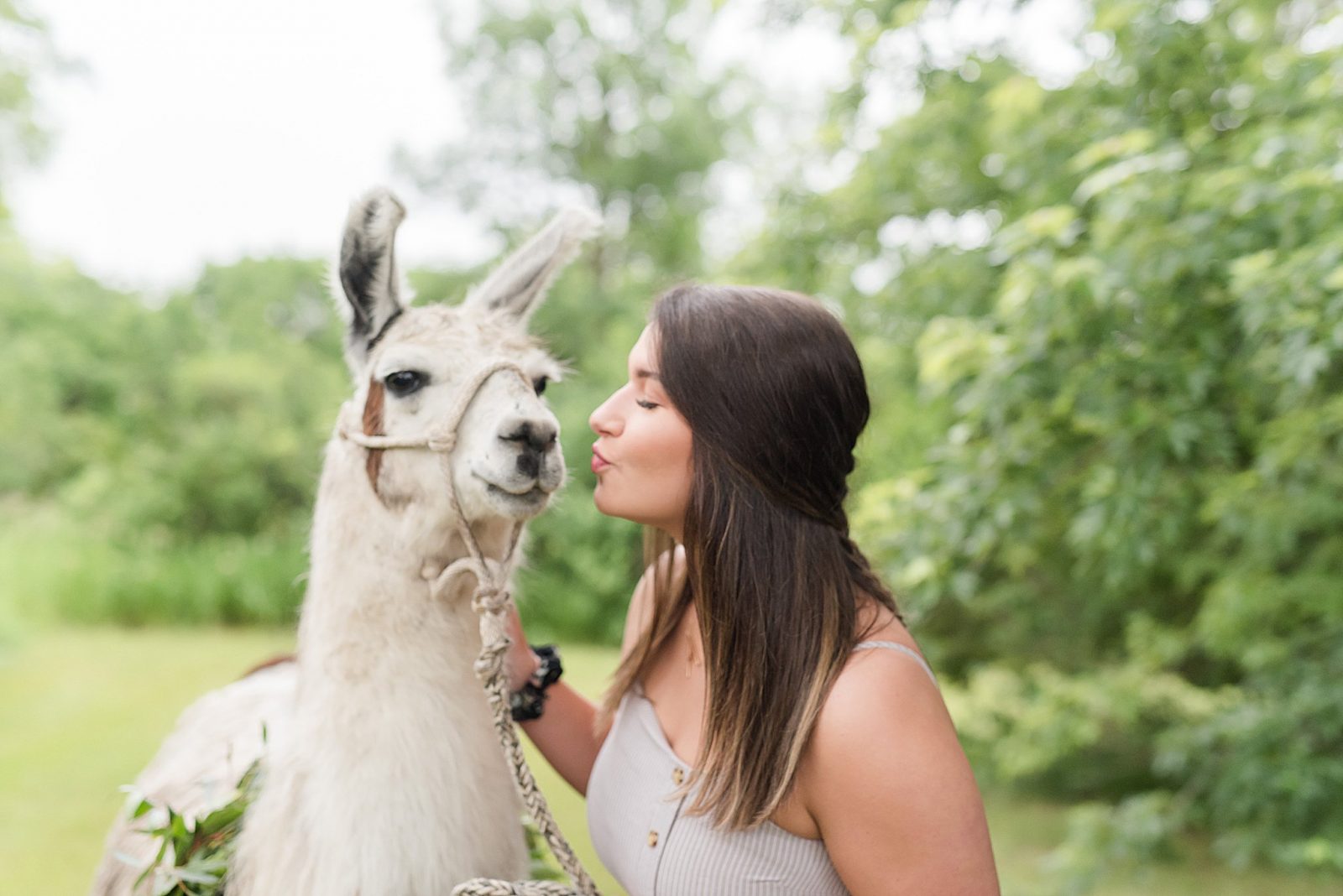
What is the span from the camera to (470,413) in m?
1.33

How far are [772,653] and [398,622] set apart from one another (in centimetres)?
51

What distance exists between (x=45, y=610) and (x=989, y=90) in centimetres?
611

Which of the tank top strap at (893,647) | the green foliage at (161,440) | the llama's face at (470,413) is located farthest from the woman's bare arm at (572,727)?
the green foliage at (161,440)

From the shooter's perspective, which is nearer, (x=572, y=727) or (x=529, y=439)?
(x=529, y=439)

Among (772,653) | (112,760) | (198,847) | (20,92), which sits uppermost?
(20,92)

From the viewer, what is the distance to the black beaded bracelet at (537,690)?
1.54 meters

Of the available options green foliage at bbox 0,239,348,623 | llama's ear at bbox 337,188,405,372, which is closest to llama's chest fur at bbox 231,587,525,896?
llama's ear at bbox 337,188,405,372

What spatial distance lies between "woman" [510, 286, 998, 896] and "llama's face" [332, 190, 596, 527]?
0.37ft

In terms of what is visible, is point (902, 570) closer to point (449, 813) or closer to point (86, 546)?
point (449, 813)

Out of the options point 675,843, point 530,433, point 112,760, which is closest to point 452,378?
point 530,433

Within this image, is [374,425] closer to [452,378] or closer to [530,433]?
[452,378]

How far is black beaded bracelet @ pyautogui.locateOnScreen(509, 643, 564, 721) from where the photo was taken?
1.54 m

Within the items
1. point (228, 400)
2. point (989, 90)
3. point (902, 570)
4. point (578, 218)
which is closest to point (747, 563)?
point (578, 218)

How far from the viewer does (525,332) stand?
5.14 feet
